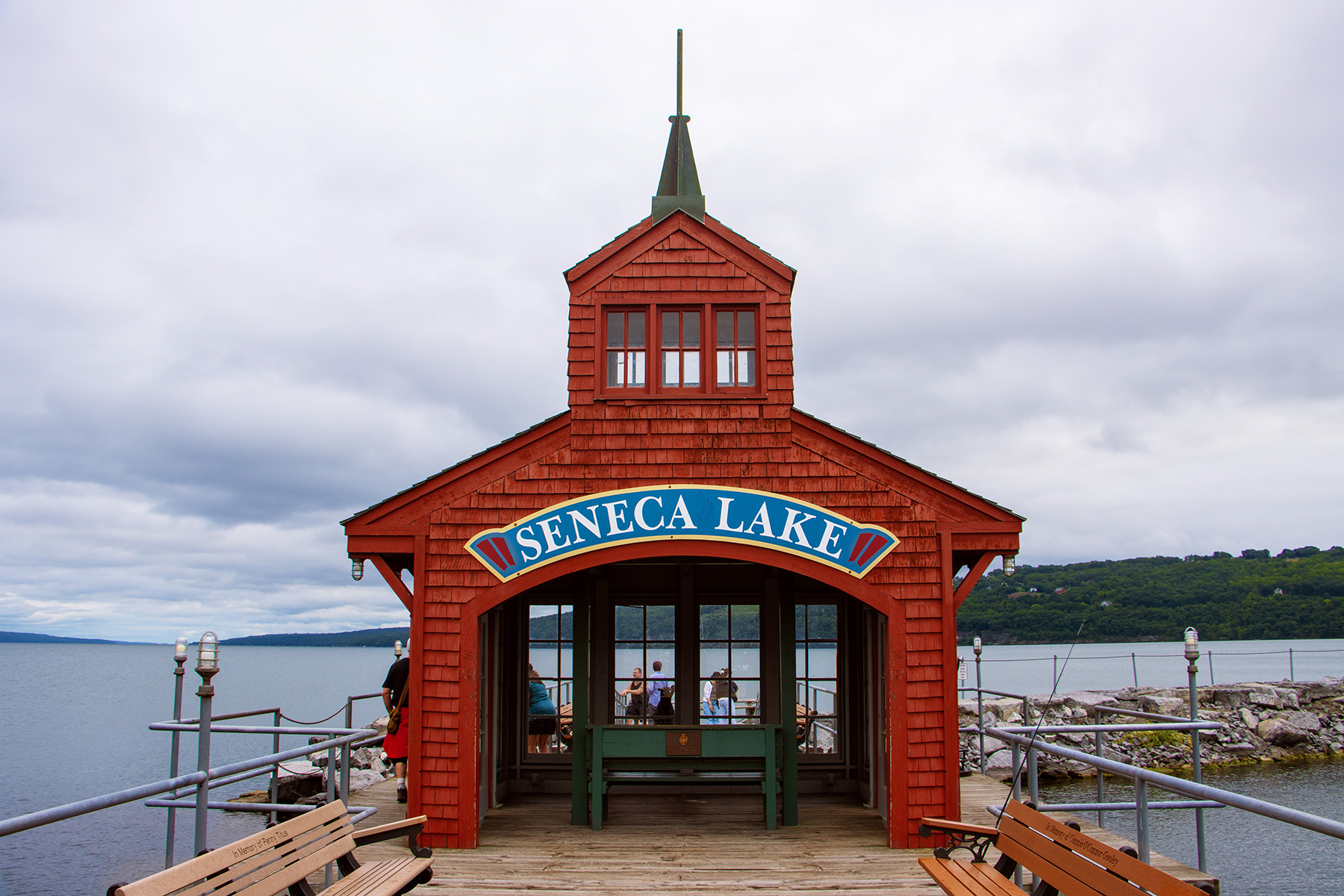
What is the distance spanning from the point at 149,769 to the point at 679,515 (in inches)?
1342

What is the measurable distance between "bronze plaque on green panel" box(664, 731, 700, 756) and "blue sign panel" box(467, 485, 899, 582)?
1950 mm

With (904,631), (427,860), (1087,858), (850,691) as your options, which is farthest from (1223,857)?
(427,860)

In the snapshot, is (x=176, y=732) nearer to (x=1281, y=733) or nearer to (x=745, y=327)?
(x=745, y=327)

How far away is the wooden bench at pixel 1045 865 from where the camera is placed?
4262mm

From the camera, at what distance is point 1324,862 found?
1365 centimetres

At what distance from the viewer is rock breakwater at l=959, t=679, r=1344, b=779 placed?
20.9 metres

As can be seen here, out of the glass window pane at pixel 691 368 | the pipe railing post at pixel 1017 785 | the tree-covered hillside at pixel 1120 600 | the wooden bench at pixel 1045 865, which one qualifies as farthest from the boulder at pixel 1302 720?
the glass window pane at pixel 691 368

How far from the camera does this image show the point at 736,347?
9.40 metres

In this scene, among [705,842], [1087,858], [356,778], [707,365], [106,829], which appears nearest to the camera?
[1087,858]

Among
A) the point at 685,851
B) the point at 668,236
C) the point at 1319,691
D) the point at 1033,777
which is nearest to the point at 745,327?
the point at 668,236

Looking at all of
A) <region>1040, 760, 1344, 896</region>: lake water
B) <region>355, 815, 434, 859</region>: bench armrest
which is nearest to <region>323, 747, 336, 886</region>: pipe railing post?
<region>355, 815, 434, 859</region>: bench armrest

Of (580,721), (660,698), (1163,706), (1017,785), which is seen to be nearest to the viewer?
(1017,785)

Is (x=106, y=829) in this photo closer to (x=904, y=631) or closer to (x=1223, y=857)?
(x=904, y=631)

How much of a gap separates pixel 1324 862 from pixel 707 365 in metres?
12.3
